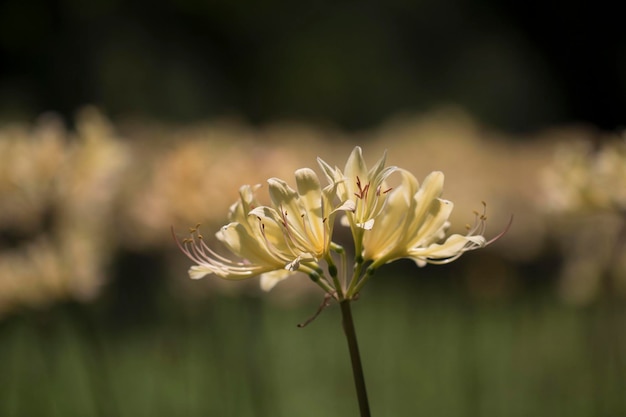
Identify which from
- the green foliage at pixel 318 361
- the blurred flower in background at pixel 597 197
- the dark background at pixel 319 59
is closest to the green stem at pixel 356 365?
the blurred flower in background at pixel 597 197

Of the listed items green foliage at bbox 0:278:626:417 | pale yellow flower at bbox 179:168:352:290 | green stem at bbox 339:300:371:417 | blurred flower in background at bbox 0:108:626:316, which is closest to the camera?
green stem at bbox 339:300:371:417

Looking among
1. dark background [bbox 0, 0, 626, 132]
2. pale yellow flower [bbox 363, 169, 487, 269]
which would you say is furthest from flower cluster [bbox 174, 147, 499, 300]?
dark background [bbox 0, 0, 626, 132]

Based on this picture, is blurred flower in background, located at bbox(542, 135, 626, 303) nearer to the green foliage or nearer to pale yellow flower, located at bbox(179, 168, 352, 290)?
the green foliage

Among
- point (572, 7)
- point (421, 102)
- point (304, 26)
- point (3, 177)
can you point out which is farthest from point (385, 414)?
point (304, 26)

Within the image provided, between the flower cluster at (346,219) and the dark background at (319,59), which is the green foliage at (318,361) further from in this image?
the dark background at (319,59)

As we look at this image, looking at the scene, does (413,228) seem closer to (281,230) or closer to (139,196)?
(281,230)

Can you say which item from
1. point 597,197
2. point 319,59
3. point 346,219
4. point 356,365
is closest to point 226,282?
point 597,197

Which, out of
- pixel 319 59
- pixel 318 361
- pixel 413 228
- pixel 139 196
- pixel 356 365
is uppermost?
pixel 319 59
